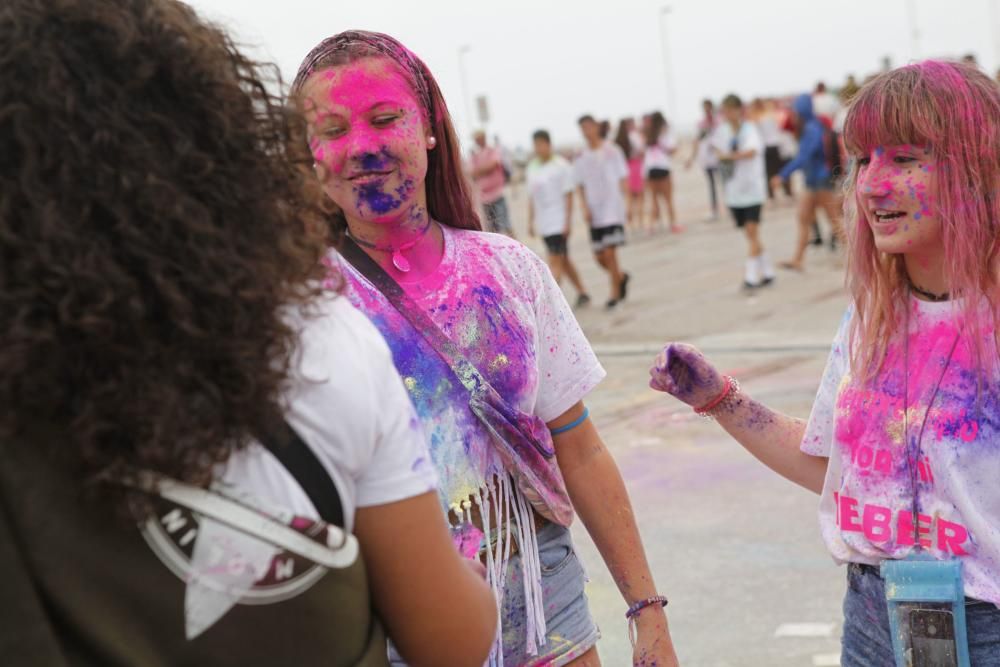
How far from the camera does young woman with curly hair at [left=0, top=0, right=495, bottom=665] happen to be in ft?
3.96

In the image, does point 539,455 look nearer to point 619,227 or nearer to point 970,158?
point 970,158

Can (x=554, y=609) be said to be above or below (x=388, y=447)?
below

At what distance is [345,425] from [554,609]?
1.15 metres

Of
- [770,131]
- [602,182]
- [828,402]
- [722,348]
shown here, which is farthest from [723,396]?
[770,131]

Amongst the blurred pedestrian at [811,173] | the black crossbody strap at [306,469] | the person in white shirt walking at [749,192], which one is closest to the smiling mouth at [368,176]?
the black crossbody strap at [306,469]

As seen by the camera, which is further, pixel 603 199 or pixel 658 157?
pixel 658 157

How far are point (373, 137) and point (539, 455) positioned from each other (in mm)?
693

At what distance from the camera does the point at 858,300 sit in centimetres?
252

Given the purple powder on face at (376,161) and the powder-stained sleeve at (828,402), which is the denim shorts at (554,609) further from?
the purple powder on face at (376,161)

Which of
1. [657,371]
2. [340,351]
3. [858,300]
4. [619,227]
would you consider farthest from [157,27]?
[619,227]

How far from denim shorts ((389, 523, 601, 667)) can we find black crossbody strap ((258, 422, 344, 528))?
99 centimetres

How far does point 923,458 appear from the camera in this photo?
2291 mm

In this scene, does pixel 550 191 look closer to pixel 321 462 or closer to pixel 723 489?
pixel 723 489

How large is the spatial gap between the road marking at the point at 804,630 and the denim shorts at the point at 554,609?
6.75ft
